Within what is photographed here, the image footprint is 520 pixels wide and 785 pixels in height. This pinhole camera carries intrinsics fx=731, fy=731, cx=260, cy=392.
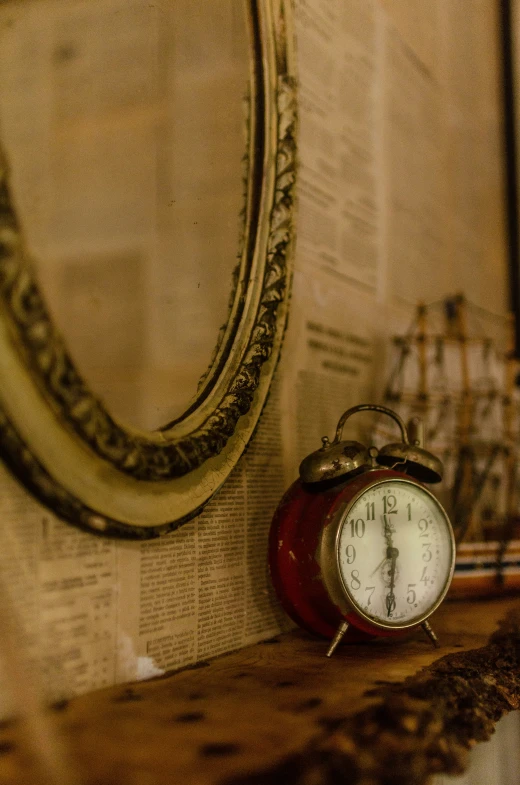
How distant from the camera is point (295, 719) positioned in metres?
0.70

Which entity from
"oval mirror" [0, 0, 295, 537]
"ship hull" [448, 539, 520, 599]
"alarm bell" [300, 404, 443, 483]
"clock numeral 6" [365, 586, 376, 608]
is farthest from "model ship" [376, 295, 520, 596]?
"oval mirror" [0, 0, 295, 537]

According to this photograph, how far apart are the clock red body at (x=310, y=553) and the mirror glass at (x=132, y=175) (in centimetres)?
23

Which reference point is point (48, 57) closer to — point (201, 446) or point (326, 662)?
point (201, 446)

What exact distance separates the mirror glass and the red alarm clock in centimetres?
23

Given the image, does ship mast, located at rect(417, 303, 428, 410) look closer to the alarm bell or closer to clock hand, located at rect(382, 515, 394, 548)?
Answer: the alarm bell

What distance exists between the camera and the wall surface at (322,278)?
0.74 m

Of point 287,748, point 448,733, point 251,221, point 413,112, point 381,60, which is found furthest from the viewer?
point 413,112

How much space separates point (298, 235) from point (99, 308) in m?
0.57

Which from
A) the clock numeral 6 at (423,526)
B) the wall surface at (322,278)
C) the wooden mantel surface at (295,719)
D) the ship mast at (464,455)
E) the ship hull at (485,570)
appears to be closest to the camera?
the wooden mantel surface at (295,719)

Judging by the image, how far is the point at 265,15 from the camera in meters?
1.11

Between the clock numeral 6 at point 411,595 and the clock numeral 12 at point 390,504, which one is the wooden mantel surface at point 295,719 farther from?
the clock numeral 12 at point 390,504

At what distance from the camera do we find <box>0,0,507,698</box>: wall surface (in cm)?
74

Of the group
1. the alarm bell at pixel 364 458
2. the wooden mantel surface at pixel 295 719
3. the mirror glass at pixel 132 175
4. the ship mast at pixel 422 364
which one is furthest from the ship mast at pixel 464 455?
the mirror glass at pixel 132 175

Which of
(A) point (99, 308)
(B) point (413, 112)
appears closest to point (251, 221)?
(A) point (99, 308)
